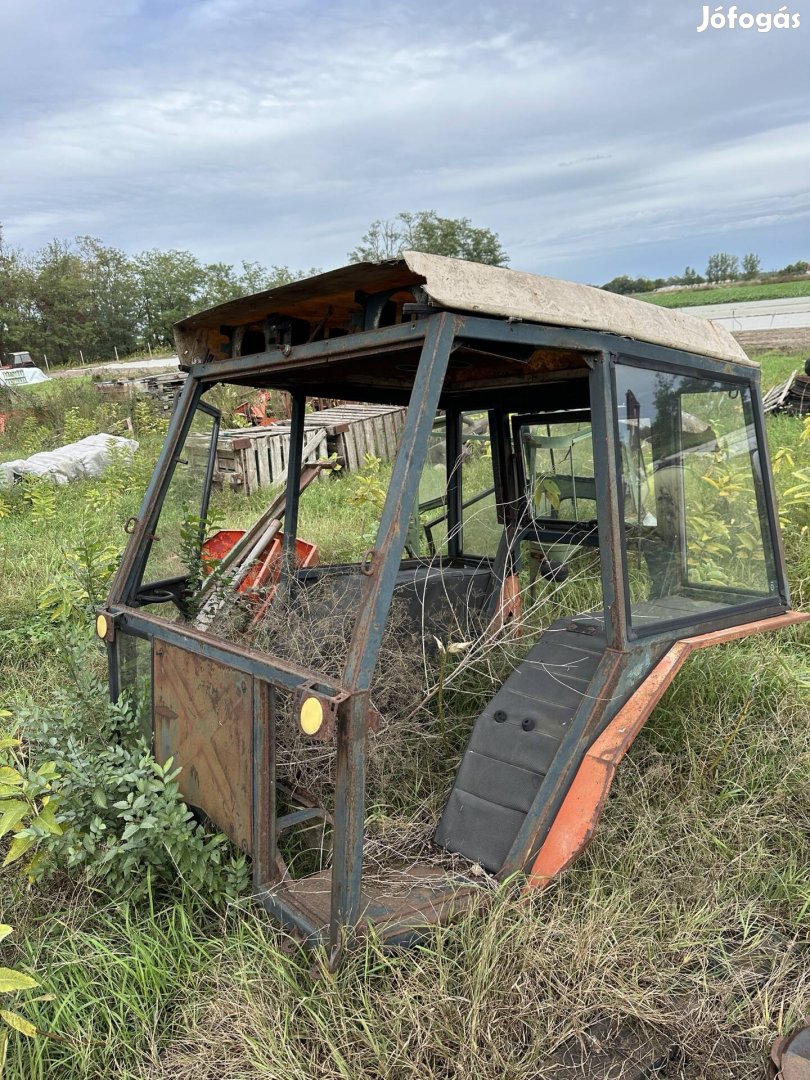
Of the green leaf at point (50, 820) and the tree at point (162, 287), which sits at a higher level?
the tree at point (162, 287)

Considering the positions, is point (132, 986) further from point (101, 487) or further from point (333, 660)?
point (101, 487)

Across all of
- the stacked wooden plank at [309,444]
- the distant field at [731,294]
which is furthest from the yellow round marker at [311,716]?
the distant field at [731,294]

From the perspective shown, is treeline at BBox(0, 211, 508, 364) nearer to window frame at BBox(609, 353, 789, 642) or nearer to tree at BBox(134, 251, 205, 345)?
tree at BBox(134, 251, 205, 345)

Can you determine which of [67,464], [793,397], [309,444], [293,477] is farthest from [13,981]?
[793,397]

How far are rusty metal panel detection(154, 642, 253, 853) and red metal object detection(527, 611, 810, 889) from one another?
2.97 ft

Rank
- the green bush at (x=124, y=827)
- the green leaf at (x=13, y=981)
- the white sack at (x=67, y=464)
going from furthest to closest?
the white sack at (x=67, y=464), the green bush at (x=124, y=827), the green leaf at (x=13, y=981)

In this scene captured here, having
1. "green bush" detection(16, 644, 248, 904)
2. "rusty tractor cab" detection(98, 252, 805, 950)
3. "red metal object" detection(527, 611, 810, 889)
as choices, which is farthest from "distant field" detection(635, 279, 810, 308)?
"green bush" detection(16, 644, 248, 904)

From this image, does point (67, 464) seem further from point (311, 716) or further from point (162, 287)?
point (162, 287)

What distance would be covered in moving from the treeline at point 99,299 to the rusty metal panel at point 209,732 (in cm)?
3493

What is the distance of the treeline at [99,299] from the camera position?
36.4m

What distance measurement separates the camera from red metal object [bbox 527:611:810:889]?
2.24 metres

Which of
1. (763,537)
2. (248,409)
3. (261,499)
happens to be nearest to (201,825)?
(763,537)

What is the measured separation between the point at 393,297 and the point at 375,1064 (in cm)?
207

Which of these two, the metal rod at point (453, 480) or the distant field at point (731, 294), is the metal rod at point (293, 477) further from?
the distant field at point (731, 294)
